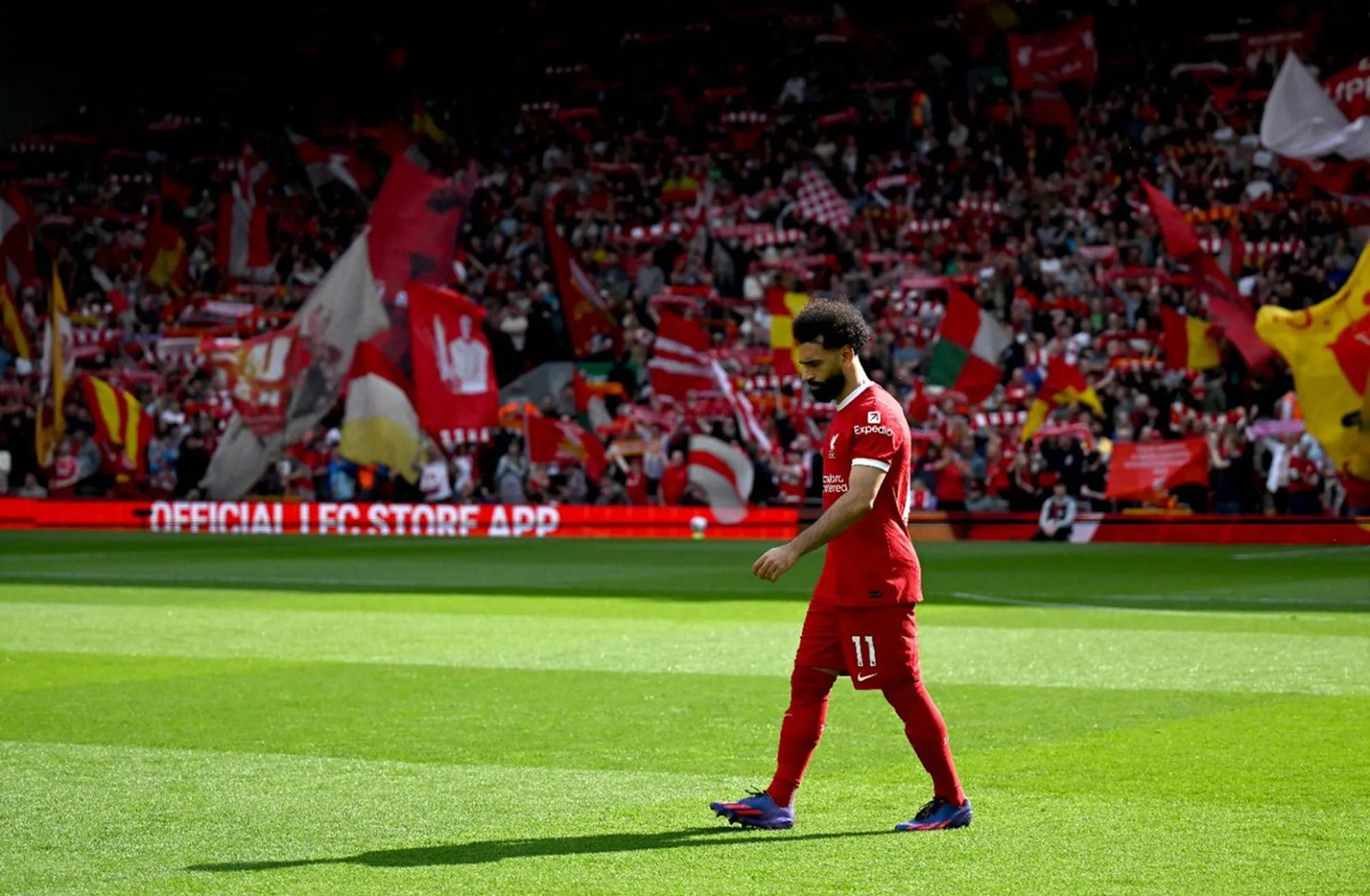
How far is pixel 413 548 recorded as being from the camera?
29.8m

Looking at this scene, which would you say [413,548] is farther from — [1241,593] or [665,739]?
[665,739]

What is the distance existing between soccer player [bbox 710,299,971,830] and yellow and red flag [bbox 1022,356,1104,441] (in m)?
22.5

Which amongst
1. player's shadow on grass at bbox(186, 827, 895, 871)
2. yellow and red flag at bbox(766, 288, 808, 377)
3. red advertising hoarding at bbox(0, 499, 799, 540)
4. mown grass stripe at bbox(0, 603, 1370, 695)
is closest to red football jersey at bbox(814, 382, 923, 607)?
player's shadow on grass at bbox(186, 827, 895, 871)

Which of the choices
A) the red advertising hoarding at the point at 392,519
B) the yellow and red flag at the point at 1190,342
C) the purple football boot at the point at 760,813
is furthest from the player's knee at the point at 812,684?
the yellow and red flag at the point at 1190,342

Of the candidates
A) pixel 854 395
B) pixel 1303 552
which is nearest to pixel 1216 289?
pixel 1303 552

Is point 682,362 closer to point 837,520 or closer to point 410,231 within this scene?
point 410,231

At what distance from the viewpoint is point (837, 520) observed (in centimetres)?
711

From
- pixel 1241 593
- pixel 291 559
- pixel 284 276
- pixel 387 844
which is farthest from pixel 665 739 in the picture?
pixel 284 276

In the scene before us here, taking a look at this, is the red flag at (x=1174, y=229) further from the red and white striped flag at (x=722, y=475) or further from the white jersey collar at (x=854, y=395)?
the white jersey collar at (x=854, y=395)

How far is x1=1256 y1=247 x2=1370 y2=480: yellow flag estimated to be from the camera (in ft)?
79.5

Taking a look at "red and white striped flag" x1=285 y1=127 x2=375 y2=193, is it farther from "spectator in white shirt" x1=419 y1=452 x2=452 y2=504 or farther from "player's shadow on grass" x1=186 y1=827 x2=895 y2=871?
"player's shadow on grass" x1=186 y1=827 x2=895 y2=871

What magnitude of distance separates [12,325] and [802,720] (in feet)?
114

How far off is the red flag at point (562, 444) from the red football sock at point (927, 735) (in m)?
25.7

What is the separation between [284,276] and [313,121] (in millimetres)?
5891
